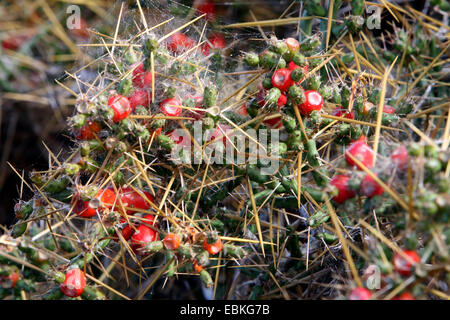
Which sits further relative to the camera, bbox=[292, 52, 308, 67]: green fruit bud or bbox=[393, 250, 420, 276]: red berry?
bbox=[292, 52, 308, 67]: green fruit bud

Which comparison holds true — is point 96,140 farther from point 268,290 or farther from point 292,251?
point 268,290

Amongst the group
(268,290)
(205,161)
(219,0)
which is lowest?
(268,290)

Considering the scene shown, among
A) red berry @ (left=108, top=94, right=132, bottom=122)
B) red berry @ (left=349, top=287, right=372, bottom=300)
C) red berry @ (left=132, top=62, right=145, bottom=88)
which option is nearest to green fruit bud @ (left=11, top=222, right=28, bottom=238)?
red berry @ (left=108, top=94, right=132, bottom=122)

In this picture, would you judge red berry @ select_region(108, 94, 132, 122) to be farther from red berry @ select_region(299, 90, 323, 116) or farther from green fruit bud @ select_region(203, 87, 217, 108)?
red berry @ select_region(299, 90, 323, 116)

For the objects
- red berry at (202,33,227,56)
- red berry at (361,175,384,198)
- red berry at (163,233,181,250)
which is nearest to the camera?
red berry at (361,175,384,198)

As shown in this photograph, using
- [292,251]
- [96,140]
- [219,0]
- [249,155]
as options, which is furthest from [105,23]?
[292,251]
